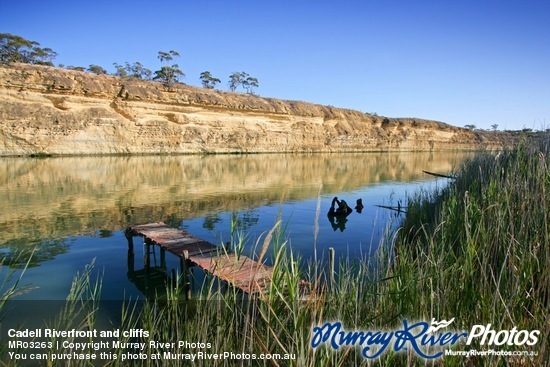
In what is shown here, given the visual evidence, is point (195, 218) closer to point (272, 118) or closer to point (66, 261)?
point (66, 261)

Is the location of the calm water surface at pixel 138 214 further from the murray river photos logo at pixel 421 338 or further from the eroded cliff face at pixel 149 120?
the eroded cliff face at pixel 149 120

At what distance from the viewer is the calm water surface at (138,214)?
6480 mm

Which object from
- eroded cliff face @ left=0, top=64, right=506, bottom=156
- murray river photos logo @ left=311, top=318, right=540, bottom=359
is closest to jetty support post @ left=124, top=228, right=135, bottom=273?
murray river photos logo @ left=311, top=318, right=540, bottom=359

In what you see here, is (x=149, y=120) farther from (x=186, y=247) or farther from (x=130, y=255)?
(x=186, y=247)

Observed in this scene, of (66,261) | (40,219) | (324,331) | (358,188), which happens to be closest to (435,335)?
(324,331)

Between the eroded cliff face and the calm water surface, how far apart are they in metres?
9.01

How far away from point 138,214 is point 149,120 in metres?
26.3

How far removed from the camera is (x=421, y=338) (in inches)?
80.2

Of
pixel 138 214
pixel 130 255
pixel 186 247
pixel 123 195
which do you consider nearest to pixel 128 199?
pixel 123 195

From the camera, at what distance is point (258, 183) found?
1817 cm

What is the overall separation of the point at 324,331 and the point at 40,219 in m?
10.5

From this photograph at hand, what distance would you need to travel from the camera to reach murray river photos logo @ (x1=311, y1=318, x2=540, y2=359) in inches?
76.5

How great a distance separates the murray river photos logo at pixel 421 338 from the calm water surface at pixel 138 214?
2.55ft

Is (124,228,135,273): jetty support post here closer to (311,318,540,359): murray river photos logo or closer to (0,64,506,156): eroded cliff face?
(311,318,540,359): murray river photos logo
